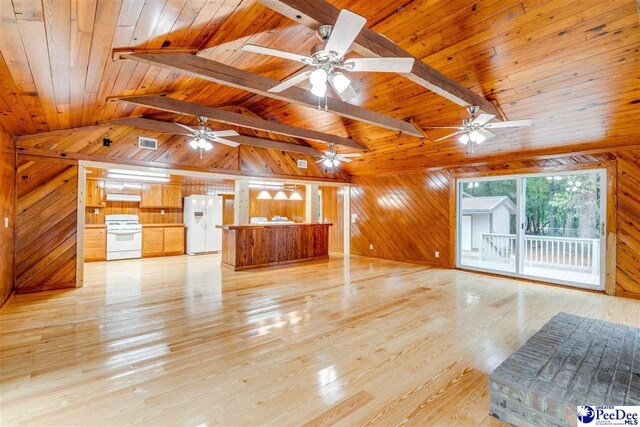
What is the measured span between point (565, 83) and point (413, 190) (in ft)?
13.0

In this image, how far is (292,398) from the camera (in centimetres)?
208

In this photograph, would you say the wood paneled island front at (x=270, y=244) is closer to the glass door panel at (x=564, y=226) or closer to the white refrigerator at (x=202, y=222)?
the white refrigerator at (x=202, y=222)

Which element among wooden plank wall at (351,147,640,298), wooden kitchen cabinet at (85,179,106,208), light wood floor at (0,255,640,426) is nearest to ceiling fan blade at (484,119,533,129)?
wooden plank wall at (351,147,640,298)

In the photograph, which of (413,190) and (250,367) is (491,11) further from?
(413,190)

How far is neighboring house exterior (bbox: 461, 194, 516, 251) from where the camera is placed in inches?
275

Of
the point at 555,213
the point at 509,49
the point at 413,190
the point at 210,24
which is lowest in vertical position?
the point at 555,213

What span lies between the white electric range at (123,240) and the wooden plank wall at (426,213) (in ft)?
19.6

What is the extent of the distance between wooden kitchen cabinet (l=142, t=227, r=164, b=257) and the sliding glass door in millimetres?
7849

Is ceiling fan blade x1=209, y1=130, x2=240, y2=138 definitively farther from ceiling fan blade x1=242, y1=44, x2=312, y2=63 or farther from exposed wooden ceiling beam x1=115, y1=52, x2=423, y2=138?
ceiling fan blade x1=242, y1=44, x2=312, y2=63

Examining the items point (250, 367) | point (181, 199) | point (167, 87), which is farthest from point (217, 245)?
point (250, 367)

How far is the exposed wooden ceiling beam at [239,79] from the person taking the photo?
2830 millimetres

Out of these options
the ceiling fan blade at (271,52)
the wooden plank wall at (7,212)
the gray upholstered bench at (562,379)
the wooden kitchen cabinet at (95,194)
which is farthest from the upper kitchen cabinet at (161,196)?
the gray upholstered bench at (562,379)

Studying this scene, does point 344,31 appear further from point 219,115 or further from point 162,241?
point 162,241

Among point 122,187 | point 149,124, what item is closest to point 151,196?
point 122,187
